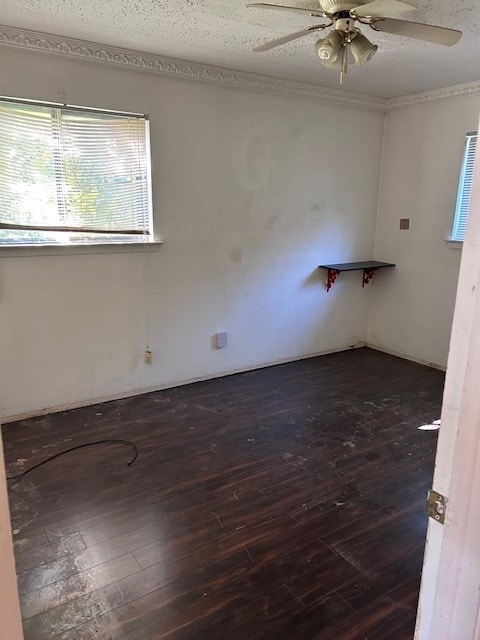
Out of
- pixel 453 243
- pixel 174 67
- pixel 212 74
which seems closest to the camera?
pixel 174 67

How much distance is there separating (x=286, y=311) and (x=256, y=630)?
295 centimetres

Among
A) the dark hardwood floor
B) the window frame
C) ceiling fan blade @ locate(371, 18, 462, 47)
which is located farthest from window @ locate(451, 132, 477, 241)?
ceiling fan blade @ locate(371, 18, 462, 47)

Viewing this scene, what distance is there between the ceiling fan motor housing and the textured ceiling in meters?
0.37

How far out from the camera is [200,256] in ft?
11.8

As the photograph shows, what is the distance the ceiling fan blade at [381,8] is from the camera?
70.0 inches

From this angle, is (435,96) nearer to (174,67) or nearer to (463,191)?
(463,191)

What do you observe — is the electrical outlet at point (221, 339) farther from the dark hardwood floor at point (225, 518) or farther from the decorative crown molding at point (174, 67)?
the decorative crown molding at point (174, 67)

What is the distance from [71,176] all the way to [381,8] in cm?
206

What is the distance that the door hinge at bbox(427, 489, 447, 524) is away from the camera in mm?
751

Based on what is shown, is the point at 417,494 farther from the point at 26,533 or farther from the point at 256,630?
the point at 26,533

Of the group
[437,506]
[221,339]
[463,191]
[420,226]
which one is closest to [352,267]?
[420,226]

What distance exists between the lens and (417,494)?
2320 millimetres

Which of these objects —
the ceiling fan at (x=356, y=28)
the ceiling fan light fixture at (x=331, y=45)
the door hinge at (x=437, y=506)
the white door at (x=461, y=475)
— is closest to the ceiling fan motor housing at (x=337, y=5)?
the ceiling fan at (x=356, y=28)

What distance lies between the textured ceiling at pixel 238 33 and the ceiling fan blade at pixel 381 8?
48cm
